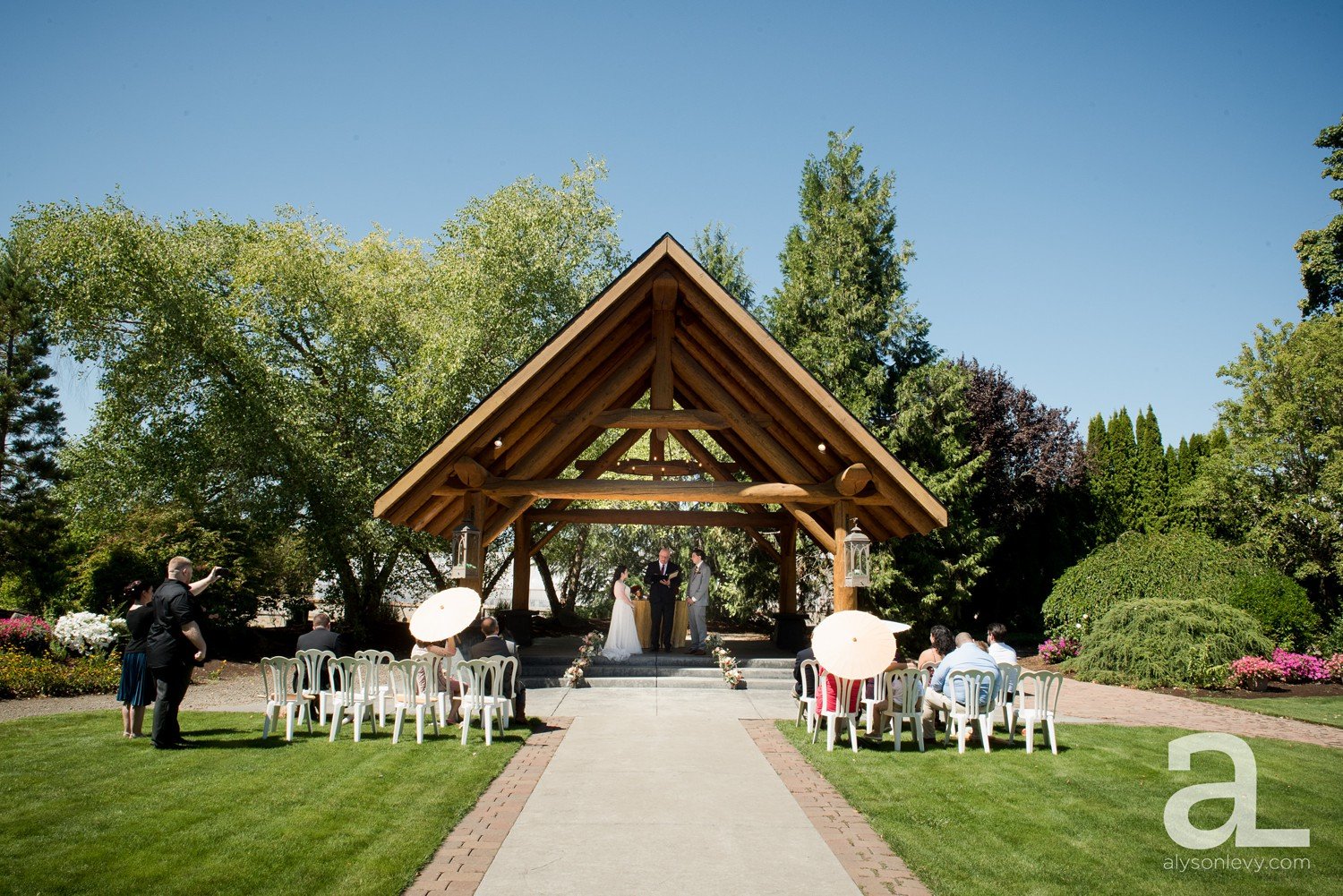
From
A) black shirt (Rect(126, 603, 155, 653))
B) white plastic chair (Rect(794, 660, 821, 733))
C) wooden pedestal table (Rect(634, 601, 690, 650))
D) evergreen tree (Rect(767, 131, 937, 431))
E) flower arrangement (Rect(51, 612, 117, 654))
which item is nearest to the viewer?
black shirt (Rect(126, 603, 155, 653))

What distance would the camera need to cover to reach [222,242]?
20.5 m

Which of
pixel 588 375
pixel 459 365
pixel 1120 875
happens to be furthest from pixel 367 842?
pixel 459 365

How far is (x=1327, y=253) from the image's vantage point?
23.5m

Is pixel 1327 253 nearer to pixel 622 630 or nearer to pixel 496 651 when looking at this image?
pixel 622 630

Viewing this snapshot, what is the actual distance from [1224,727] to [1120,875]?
725 centimetres

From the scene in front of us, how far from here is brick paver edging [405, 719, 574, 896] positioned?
181 inches

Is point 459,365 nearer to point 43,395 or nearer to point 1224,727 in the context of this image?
point 43,395

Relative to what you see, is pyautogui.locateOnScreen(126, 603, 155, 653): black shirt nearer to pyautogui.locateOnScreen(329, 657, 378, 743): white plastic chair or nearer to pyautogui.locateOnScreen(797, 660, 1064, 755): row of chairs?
pyautogui.locateOnScreen(329, 657, 378, 743): white plastic chair

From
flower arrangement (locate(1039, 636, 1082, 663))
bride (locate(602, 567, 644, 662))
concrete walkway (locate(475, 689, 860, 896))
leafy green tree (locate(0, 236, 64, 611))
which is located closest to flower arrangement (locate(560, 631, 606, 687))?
bride (locate(602, 567, 644, 662))

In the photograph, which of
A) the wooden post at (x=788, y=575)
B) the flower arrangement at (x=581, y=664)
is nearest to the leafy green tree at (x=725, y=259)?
the wooden post at (x=788, y=575)

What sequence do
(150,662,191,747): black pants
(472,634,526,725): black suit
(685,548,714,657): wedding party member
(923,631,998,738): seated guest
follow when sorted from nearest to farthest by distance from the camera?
(150,662,191,747): black pants, (923,631,998,738): seated guest, (472,634,526,725): black suit, (685,548,714,657): wedding party member

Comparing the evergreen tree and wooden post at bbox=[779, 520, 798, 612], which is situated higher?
the evergreen tree

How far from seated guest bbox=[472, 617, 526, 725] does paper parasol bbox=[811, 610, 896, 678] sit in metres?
3.18

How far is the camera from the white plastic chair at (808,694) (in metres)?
9.17
